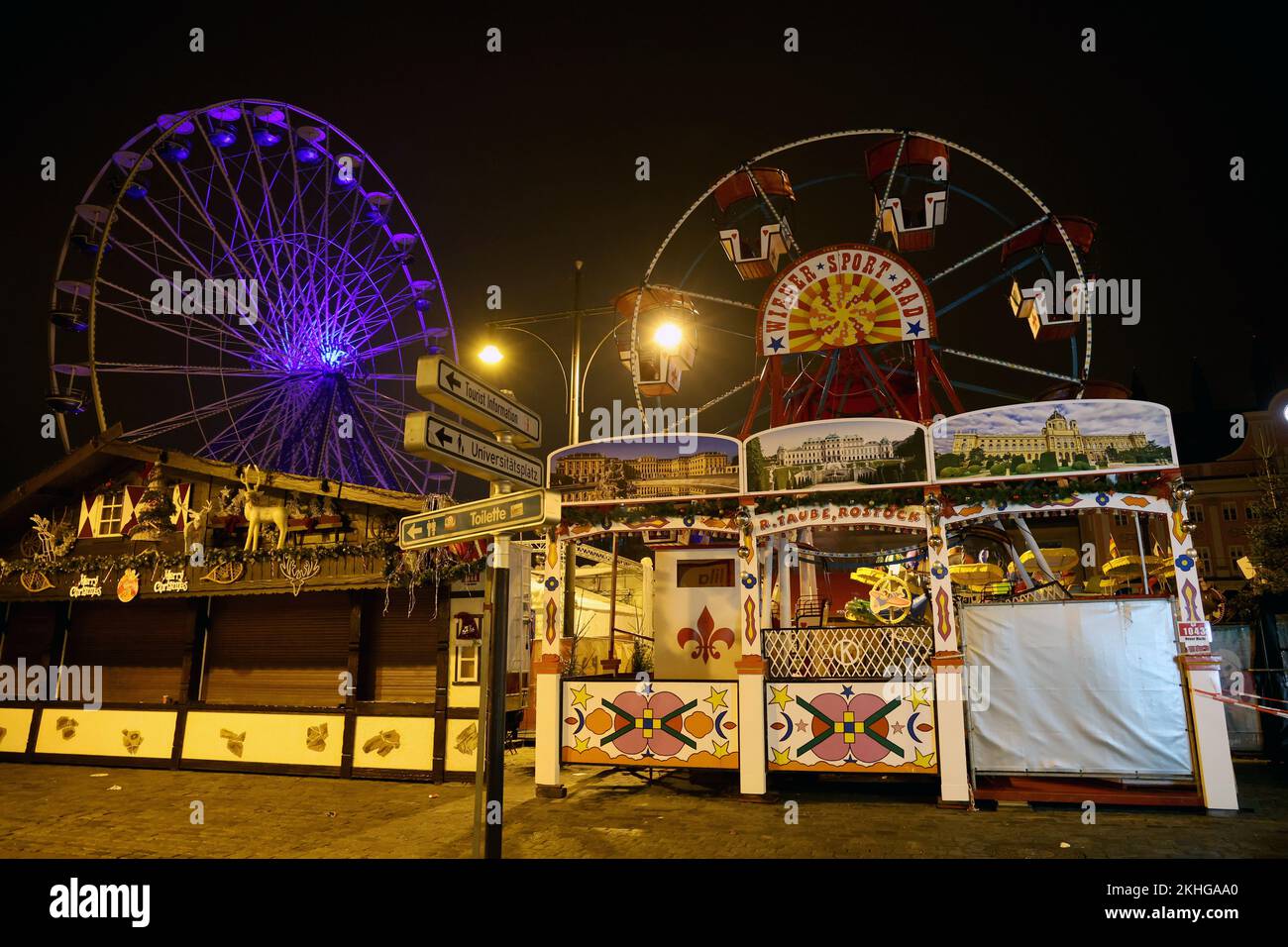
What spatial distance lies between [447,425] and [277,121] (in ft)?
57.4

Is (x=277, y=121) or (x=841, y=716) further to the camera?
(x=277, y=121)

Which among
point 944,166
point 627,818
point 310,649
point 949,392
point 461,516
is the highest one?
point 944,166

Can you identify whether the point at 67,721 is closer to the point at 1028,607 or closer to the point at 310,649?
the point at 310,649

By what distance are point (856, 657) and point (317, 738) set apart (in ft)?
28.0

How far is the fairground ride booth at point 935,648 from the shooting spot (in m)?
9.70

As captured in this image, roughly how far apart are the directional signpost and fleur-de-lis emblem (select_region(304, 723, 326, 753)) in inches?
319

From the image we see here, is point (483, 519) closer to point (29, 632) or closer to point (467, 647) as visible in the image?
point (467, 647)

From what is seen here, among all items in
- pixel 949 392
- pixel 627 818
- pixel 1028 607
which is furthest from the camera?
pixel 949 392

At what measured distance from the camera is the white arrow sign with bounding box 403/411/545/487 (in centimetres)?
510

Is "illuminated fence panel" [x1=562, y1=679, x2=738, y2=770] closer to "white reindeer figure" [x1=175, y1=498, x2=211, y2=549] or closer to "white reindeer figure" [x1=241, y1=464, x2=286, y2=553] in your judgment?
"white reindeer figure" [x1=241, y1=464, x2=286, y2=553]

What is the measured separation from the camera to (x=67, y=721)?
15.0m

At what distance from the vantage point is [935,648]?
404 inches

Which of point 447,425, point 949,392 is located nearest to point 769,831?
point 447,425

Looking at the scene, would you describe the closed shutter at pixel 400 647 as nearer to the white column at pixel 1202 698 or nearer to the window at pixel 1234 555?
the white column at pixel 1202 698
